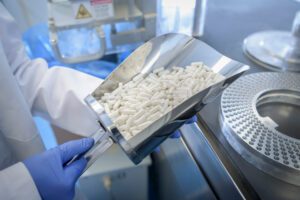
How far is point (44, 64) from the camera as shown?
69 centimetres

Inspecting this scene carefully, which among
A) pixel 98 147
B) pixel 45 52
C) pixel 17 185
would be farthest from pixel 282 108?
pixel 45 52

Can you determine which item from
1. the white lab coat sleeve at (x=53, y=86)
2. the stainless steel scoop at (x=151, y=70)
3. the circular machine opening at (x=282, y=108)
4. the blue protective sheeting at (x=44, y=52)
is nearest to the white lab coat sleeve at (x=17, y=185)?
the stainless steel scoop at (x=151, y=70)

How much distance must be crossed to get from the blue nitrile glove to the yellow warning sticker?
1.53ft

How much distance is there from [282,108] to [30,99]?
63 cm

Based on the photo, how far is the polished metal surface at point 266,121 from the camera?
416mm

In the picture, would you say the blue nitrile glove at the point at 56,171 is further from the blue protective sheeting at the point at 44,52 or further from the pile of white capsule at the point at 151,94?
the blue protective sheeting at the point at 44,52

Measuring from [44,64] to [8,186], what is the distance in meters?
0.37

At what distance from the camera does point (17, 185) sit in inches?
17.0

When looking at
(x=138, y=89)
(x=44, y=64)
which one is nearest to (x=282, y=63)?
(x=138, y=89)

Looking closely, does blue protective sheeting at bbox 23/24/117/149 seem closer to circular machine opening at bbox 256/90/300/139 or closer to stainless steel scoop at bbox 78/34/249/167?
stainless steel scoop at bbox 78/34/249/167

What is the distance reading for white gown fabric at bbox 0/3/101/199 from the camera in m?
0.56

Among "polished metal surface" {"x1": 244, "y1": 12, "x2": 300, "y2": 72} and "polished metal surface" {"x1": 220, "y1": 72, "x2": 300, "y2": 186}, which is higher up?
"polished metal surface" {"x1": 244, "y1": 12, "x2": 300, "y2": 72}

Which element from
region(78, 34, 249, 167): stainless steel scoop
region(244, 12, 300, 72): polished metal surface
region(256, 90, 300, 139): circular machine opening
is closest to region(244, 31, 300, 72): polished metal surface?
region(244, 12, 300, 72): polished metal surface

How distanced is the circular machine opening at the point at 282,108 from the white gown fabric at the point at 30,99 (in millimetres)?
410
